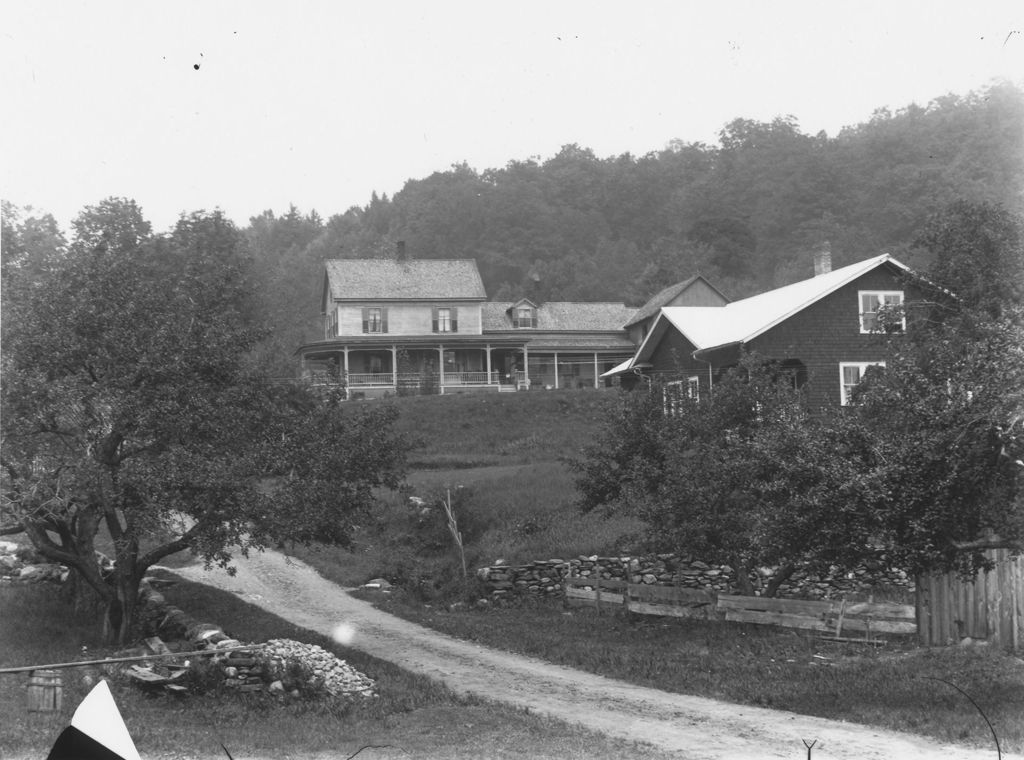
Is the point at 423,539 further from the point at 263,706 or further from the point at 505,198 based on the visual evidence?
the point at 505,198

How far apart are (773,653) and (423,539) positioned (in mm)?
16171

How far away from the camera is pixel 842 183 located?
55031 millimetres

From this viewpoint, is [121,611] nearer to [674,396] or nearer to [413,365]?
[674,396]

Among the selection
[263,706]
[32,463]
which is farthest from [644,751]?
[32,463]

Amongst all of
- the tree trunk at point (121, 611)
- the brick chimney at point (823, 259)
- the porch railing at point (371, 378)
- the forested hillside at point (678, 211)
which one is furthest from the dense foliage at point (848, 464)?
the porch railing at point (371, 378)

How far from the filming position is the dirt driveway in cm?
1093

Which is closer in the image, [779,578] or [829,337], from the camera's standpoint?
[779,578]

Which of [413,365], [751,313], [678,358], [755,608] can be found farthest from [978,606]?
[413,365]

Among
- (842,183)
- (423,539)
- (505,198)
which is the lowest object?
(423,539)

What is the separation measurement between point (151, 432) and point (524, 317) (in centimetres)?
5014

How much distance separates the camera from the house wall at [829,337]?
34625 millimetres

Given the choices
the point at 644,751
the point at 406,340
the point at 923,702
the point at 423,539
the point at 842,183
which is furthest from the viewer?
the point at 406,340

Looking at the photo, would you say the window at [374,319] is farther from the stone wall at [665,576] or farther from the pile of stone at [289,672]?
A: the pile of stone at [289,672]

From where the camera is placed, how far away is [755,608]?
748 inches
